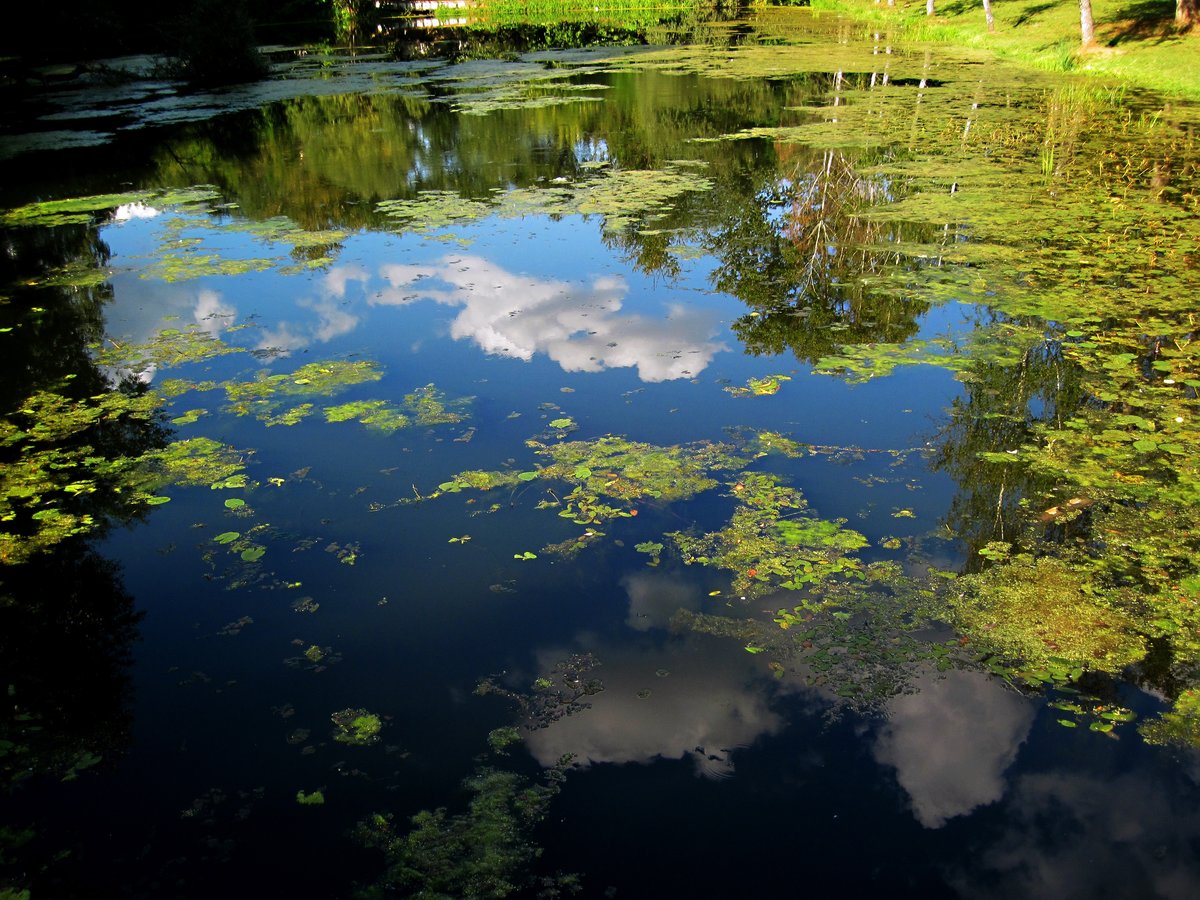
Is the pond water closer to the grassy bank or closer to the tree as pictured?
the grassy bank

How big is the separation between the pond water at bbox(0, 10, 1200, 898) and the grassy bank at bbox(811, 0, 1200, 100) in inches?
332

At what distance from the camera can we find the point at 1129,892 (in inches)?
114

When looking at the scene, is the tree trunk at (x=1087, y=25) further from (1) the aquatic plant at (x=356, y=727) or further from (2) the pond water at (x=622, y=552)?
(1) the aquatic plant at (x=356, y=727)

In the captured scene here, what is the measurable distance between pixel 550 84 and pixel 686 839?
828 inches

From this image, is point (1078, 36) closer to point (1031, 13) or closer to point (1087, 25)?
point (1087, 25)

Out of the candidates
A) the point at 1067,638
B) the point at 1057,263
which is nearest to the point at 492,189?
the point at 1057,263

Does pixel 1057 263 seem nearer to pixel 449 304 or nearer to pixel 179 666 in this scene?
pixel 449 304

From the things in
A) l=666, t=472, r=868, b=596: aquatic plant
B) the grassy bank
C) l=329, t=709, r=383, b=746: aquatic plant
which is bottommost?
l=329, t=709, r=383, b=746: aquatic plant

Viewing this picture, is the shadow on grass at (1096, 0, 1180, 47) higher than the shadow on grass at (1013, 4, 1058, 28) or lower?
lower


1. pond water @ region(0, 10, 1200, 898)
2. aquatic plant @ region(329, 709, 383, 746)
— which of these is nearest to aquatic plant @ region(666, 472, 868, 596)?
pond water @ region(0, 10, 1200, 898)

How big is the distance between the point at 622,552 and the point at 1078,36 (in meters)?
22.1

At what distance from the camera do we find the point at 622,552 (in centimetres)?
471

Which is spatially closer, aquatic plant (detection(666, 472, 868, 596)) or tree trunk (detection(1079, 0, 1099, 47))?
aquatic plant (detection(666, 472, 868, 596))

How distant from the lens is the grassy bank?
1719 cm
